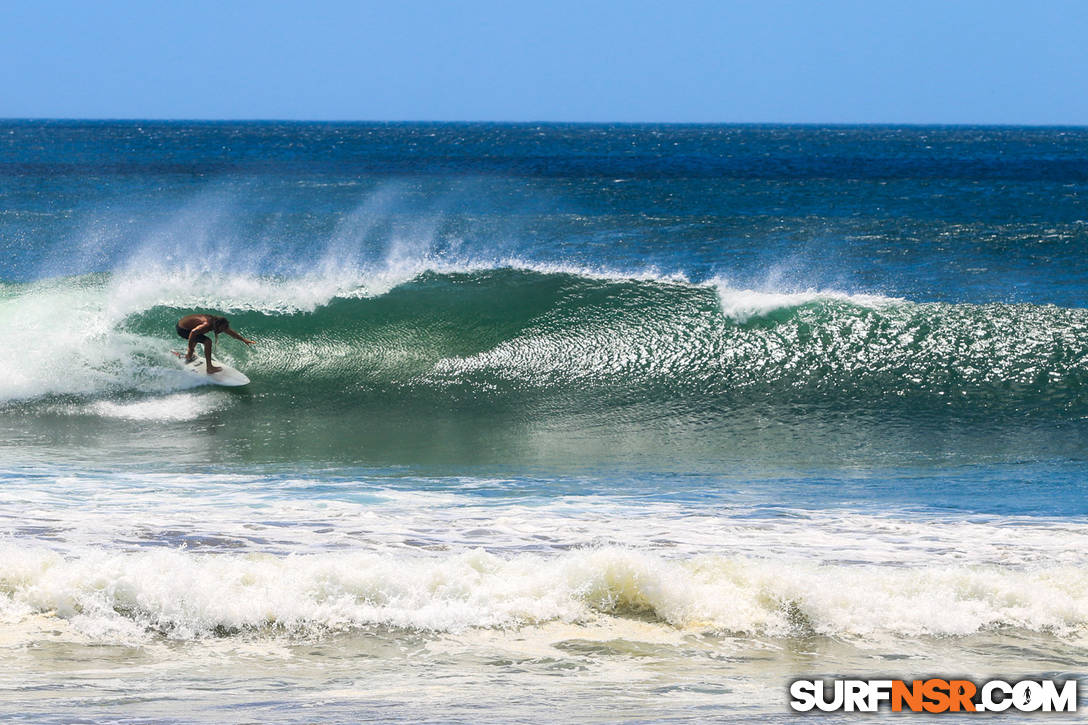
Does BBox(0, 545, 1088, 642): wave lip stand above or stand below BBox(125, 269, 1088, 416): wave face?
below

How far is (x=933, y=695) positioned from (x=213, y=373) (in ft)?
27.7

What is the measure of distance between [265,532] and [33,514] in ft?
5.31

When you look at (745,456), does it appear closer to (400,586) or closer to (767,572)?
(767,572)

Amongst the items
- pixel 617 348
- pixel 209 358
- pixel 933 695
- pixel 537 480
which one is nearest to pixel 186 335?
pixel 209 358

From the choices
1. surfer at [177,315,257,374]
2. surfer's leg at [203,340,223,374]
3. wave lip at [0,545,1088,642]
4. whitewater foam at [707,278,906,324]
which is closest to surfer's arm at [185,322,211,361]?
surfer at [177,315,257,374]

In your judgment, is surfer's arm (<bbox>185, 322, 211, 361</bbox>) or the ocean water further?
surfer's arm (<bbox>185, 322, 211, 361</bbox>)

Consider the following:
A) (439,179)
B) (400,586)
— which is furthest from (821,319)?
(439,179)

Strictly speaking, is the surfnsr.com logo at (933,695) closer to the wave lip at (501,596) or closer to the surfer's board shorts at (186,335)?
the wave lip at (501,596)

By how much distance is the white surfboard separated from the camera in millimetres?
11164

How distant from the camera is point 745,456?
9.23 meters

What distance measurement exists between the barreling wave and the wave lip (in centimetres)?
520

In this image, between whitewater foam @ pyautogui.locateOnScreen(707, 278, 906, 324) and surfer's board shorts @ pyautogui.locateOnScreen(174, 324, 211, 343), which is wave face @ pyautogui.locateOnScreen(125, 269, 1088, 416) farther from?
surfer's board shorts @ pyautogui.locateOnScreen(174, 324, 211, 343)

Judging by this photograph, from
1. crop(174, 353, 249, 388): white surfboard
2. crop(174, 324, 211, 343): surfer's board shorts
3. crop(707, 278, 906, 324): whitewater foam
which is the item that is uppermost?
crop(707, 278, 906, 324): whitewater foam

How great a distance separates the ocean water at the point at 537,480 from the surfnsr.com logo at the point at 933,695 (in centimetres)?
15
